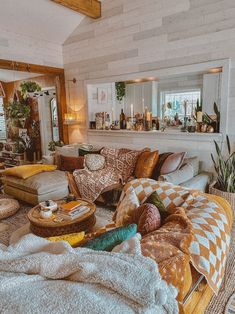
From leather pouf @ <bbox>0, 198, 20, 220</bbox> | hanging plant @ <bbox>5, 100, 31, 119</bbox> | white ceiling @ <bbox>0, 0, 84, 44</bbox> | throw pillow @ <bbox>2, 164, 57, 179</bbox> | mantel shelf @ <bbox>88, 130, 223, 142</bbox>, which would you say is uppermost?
white ceiling @ <bbox>0, 0, 84, 44</bbox>

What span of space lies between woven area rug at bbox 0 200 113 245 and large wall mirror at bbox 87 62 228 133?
69.6 inches

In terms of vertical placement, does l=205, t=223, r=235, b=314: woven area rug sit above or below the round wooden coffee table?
below

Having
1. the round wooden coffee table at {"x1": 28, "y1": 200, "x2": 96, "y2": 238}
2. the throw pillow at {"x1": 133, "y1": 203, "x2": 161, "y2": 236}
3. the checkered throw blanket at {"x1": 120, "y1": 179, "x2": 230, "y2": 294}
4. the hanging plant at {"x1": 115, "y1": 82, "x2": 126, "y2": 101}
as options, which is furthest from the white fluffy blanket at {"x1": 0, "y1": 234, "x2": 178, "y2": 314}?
the hanging plant at {"x1": 115, "y1": 82, "x2": 126, "y2": 101}

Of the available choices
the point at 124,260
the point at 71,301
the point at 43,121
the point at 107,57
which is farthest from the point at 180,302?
the point at 43,121

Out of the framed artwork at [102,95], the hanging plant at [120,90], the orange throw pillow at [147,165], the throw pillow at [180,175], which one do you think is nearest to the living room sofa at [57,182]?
the throw pillow at [180,175]

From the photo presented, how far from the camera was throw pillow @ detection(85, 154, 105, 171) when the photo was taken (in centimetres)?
404

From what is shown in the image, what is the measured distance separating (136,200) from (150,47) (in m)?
3.08

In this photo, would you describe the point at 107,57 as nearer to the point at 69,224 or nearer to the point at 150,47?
the point at 150,47

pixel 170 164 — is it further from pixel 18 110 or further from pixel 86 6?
pixel 18 110

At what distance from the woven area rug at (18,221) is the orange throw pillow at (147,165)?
73 cm

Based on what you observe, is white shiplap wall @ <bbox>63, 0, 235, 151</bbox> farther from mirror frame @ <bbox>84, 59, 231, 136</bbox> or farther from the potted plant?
the potted plant

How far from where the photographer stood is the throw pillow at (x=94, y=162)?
4039mm

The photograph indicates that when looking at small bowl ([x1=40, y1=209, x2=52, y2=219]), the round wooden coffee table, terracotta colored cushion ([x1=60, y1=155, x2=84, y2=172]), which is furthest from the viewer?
terracotta colored cushion ([x1=60, y1=155, x2=84, y2=172])

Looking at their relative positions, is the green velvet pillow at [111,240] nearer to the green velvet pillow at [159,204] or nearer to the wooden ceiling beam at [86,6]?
the green velvet pillow at [159,204]
